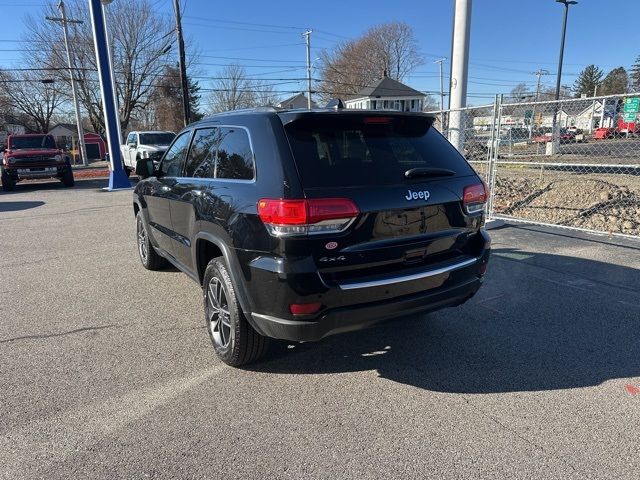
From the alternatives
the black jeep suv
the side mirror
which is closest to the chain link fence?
the black jeep suv

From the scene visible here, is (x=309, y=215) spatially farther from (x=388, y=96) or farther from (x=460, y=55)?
(x=388, y=96)

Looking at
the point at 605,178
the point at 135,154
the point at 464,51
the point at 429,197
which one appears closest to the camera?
the point at 429,197

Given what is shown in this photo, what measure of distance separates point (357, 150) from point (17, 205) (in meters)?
13.1

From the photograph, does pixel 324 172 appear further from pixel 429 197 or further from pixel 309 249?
pixel 429 197

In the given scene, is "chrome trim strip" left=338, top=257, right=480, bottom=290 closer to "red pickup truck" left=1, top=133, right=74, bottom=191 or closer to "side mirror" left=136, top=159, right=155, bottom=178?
"side mirror" left=136, top=159, right=155, bottom=178

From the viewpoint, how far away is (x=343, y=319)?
9.43 feet

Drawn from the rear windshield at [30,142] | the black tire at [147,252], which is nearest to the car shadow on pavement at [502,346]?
the black tire at [147,252]

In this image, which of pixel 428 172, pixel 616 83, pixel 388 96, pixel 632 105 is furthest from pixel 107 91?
pixel 616 83

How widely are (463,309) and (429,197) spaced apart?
5.91ft

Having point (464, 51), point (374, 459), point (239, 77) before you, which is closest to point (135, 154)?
point (464, 51)

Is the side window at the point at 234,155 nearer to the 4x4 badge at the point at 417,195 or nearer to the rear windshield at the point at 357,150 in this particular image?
the rear windshield at the point at 357,150

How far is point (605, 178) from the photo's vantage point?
12375mm

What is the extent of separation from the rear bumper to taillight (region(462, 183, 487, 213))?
2.35 feet

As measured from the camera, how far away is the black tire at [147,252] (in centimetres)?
580
